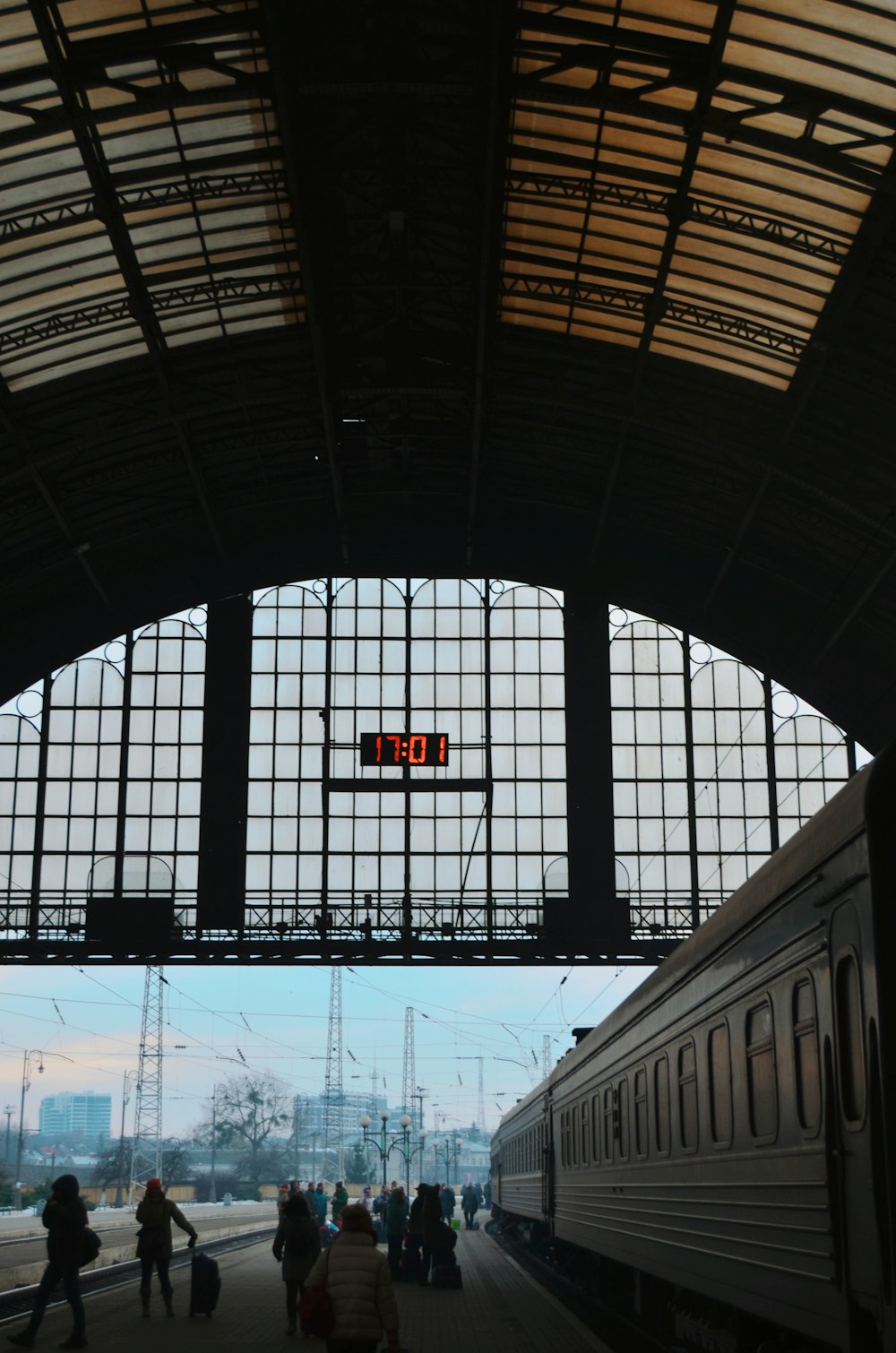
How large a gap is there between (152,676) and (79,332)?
1209 cm

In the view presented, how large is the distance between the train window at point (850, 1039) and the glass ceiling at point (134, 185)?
21.2 metres

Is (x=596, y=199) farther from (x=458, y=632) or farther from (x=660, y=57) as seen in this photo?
(x=458, y=632)

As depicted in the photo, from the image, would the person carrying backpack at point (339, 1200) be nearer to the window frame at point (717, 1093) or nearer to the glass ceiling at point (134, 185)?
the glass ceiling at point (134, 185)

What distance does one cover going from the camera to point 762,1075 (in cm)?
929

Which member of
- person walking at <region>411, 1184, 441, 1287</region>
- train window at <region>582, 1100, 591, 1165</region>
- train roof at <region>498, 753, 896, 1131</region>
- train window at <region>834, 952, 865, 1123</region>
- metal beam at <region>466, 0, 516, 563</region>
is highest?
metal beam at <region>466, 0, 516, 563</region>

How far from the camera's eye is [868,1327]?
7191mm

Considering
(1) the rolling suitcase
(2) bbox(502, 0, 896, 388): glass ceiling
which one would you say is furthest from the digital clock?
(1) the rolling suitcase

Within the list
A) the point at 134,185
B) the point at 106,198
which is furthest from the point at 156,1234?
the point at 134,185

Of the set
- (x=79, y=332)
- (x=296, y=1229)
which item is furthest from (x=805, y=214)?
(x=296, y=1229)

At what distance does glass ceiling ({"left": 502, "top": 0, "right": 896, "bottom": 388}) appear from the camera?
24.5m

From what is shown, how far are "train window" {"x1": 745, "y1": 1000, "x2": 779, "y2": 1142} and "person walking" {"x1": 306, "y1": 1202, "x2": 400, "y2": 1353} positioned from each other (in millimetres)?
2418

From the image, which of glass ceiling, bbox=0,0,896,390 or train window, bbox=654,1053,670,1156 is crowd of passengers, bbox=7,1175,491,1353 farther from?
glass ceiling, bbox=0,0,896,390

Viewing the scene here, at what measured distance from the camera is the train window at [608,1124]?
56.8ft

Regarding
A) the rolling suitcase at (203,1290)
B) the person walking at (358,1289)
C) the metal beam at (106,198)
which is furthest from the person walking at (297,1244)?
the metal beam at (106,198)
